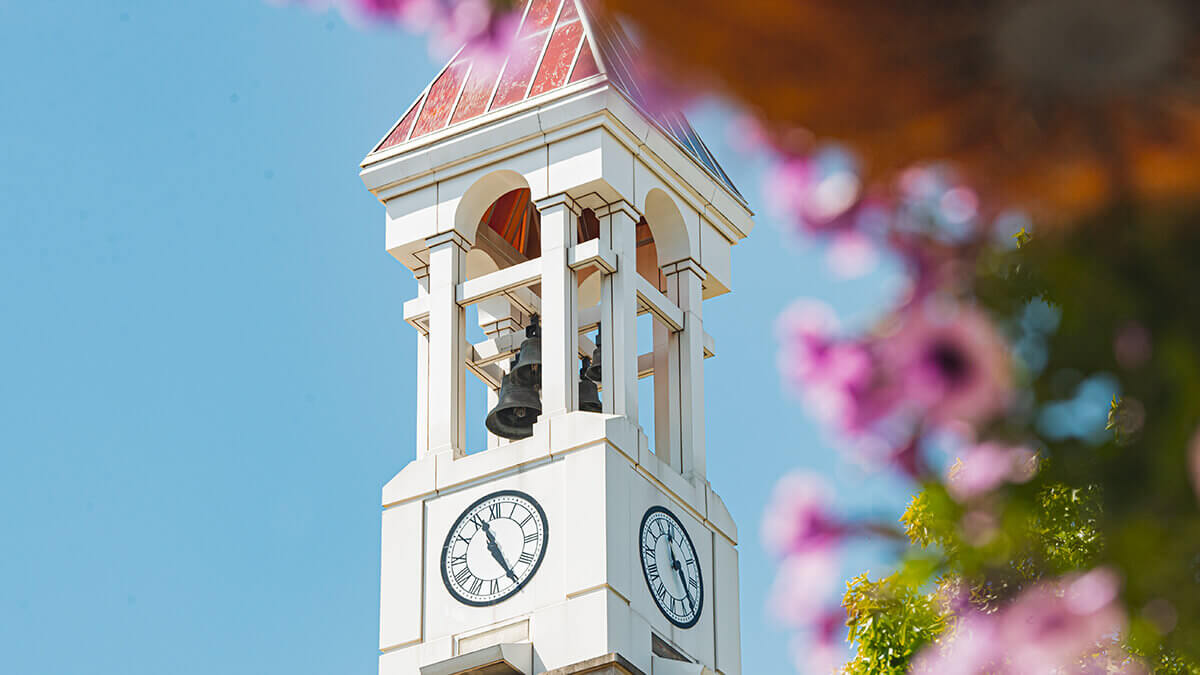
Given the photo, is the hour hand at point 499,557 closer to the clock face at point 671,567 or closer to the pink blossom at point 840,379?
the clock face at point 671,567

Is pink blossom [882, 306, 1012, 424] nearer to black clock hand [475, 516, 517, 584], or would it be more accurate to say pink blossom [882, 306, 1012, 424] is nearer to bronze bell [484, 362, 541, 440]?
black clock hand [475, 516, 517, 584]

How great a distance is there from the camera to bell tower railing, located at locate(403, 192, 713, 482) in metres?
23.4

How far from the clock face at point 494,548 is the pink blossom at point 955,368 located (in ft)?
65.6

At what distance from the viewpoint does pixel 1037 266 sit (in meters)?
3.01

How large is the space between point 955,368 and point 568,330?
20.6m

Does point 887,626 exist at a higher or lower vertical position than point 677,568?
lower

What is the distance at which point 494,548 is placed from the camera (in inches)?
Result: 913

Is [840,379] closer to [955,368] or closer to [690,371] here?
[955,368]

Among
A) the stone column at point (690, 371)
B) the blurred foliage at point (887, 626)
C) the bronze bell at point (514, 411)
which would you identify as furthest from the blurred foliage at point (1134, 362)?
the stone column at point (690, 371)

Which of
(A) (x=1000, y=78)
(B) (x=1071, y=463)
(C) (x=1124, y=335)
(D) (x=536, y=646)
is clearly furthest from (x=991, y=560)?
(D) (x=536, y=646)

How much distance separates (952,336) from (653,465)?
67.7 feet

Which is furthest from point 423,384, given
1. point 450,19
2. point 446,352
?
point 450,19

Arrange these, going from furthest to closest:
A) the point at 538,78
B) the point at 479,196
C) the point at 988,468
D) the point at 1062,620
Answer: the point at 538,78 < the point at 479,196 < the point at 988,468 < the point at 1062,620

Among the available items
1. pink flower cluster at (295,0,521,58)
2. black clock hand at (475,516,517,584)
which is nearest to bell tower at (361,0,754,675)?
black clock hand at (475,516,517,584)
